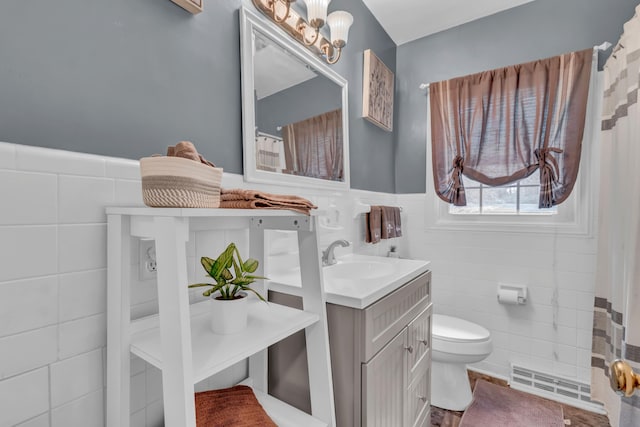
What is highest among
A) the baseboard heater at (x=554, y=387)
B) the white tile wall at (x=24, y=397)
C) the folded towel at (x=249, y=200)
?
the folded towel at (x=249, y=200)

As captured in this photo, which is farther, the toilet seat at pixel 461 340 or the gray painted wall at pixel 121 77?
the toilet seat at pixel 461 340

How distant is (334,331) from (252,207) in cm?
52

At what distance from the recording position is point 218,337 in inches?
29.0

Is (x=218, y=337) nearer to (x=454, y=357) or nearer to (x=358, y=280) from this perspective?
(x=358, y=280)

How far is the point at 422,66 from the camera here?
232cm

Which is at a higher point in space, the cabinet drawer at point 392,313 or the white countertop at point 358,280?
the white countertop at point 358,280

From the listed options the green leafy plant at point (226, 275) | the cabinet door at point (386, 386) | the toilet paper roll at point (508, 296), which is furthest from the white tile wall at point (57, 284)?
the toilet paper roll at point (508, 296)

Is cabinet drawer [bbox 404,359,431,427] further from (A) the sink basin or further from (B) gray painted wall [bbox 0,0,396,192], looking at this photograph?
(B) gray painted wall [bbox 0,0,396,192]

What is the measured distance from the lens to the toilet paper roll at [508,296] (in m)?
1.96

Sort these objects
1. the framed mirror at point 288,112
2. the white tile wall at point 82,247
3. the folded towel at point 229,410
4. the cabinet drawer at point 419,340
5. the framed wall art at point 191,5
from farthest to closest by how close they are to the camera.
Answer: the cabinet drawer at point 419,340 < the framed mirror at point 288,112 < the framed wall art at point 191,5 < the folded towel at point 229,410 < the white tile wall at point 82,247

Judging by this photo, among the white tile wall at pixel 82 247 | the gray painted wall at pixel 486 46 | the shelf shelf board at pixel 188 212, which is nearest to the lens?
the shelf shelf board at pixel 188 212

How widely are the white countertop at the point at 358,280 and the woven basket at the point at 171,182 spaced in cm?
54

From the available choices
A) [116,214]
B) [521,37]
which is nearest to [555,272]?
[521,37]

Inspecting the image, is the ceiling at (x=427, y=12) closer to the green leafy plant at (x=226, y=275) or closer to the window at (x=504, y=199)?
the window at (x=504, y=199)
